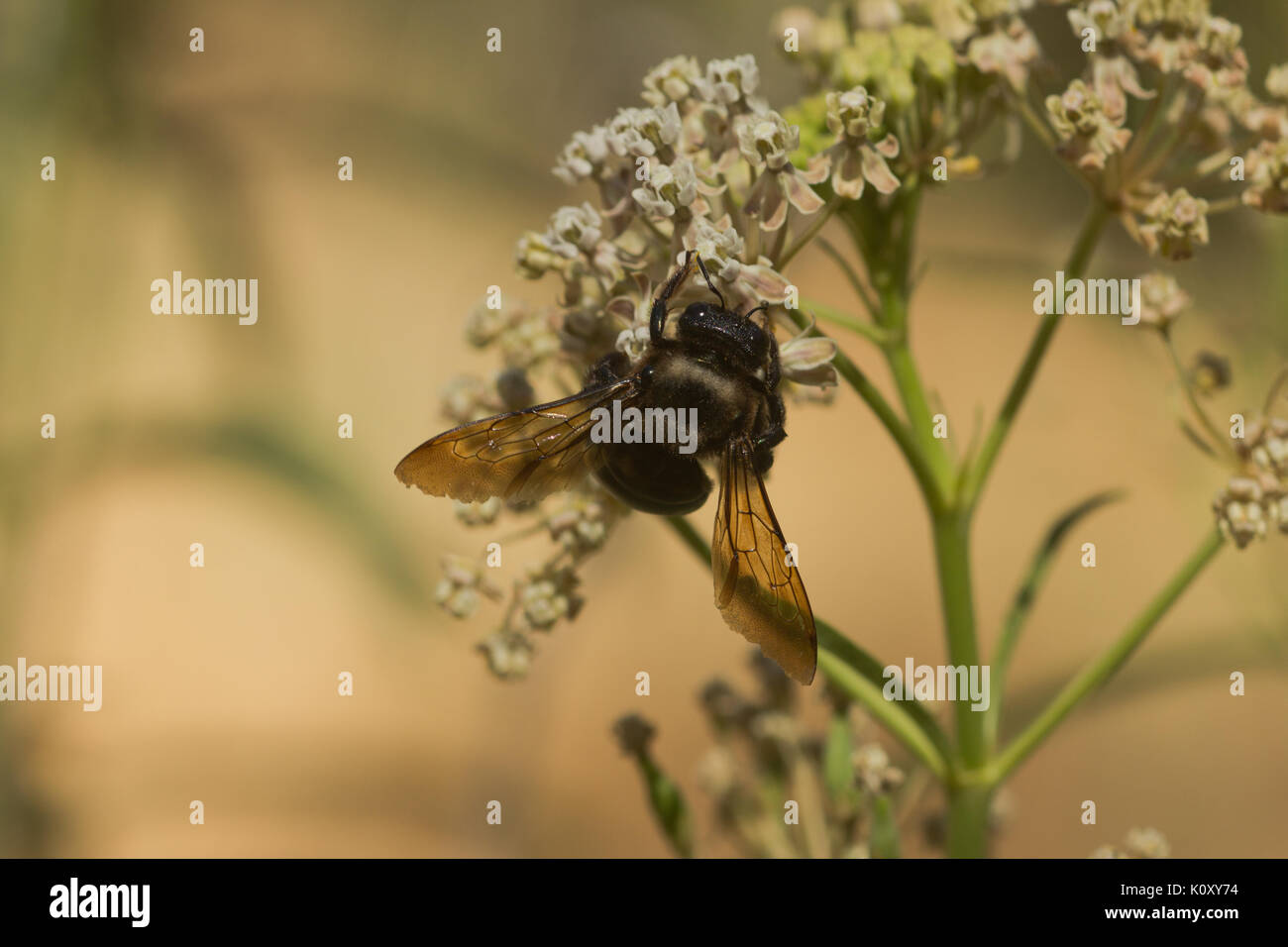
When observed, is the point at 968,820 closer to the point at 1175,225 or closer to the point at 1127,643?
the point at 1127,643

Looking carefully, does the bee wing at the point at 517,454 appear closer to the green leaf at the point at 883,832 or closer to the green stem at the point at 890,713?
the green stem at the point at 890,713

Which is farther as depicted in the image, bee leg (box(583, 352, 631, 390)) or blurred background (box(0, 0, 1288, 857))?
blurred background (box(0, 0, 1288, 857))

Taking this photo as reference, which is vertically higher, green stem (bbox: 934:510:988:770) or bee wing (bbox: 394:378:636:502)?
bee wing (bbox: 394:378:636:502)

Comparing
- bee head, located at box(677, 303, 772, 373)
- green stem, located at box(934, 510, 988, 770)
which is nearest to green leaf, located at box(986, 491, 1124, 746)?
green stem, located at box(934, 510, 988, 770)

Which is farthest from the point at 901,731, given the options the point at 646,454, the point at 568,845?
the point at 568,845

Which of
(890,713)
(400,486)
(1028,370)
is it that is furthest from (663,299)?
(400,486)

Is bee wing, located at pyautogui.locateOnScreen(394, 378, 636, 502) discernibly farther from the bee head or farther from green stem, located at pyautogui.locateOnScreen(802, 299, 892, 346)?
green stem, located at pyautogui.locateOnScreen(802, 299, 892, 346)

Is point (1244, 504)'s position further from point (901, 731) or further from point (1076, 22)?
point (1076, 22)
